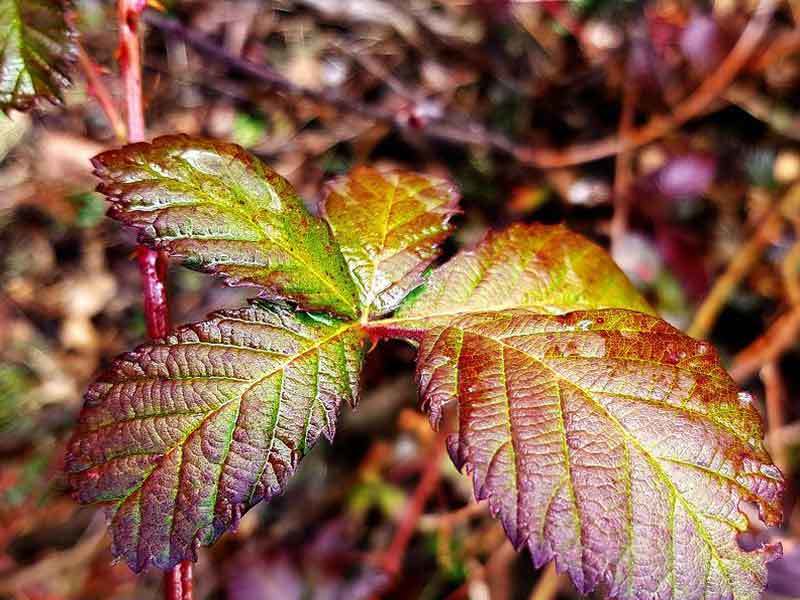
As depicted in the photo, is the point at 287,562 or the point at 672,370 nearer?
the point at 672,370

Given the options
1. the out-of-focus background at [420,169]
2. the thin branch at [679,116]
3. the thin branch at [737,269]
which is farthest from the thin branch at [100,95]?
the thin branch at [737,269]

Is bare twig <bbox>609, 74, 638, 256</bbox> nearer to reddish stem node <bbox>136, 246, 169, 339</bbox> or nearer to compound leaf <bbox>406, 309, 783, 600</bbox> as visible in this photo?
compound leaf <bbox>406, 309, 783, 600</bbox>

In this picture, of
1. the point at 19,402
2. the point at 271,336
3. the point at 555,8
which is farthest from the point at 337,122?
the point at 271,336

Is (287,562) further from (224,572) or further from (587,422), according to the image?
(587,422)

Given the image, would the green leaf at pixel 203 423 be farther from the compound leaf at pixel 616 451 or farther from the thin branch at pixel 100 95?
the thin branch at pixel 100 95

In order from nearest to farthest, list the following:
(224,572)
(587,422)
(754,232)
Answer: (587,422)
(224,572)
(754,232)

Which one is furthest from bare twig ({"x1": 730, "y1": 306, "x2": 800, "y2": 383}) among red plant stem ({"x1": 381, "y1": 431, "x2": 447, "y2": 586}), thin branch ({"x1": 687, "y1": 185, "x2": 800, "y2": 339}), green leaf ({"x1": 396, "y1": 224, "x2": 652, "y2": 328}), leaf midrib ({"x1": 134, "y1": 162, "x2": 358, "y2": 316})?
leaf midrib ({"x1": 134, "y1": 162, "x2": 358, "y2": 316})
